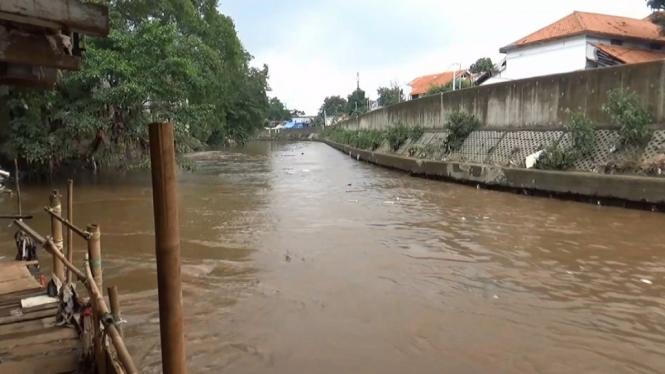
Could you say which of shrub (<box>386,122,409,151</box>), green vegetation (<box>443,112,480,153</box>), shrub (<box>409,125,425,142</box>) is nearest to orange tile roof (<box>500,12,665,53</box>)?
shrub (<box>386,122,409,151</box>)

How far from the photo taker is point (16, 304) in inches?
164

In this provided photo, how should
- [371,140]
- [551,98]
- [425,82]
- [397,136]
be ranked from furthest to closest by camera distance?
1. [425,82]
2. [371,140]
3. [397,136]
4. [551,98]

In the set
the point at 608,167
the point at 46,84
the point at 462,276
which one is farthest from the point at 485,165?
the point at 46,84

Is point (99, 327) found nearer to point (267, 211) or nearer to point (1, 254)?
point (1, 254)

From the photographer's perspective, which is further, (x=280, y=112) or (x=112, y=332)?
(x=280, y=112)

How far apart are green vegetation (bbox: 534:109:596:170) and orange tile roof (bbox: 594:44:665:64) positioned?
15332 millimetres

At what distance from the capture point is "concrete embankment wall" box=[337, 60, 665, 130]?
400 inches

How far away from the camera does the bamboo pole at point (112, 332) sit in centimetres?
249

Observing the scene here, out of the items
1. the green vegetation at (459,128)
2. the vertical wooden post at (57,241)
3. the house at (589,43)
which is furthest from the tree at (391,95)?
the vertical wooden post at (57,241)

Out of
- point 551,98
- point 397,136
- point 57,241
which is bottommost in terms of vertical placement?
point 57,241

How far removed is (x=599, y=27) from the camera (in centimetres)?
2514

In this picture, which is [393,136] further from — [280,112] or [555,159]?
[280,112]

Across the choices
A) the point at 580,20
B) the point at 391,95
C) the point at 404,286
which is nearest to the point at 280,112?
the point at 391,95

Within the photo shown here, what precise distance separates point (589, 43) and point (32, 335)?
27154 millimetres
